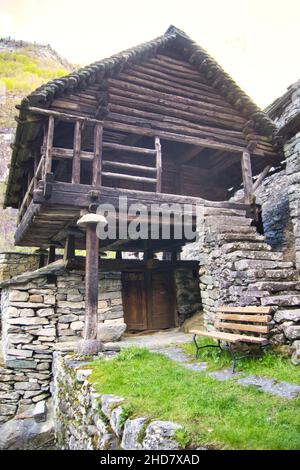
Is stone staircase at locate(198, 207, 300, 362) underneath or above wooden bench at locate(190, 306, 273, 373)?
above

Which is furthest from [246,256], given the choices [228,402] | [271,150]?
[271,150]

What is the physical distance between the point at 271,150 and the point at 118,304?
5.70 m

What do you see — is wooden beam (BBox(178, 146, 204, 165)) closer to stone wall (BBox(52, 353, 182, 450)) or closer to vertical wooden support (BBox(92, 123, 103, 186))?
vertical wooden support (BBox(92, 123, 103, 186))

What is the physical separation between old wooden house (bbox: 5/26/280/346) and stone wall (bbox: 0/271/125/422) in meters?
0.75

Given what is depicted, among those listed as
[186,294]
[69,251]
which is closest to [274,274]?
[186,294]

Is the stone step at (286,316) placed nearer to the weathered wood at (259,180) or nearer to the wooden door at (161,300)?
the weathered wood at (259,180)

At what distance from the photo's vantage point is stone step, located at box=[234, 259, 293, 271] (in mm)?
5676

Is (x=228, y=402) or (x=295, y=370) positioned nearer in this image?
(x=228, y=402)

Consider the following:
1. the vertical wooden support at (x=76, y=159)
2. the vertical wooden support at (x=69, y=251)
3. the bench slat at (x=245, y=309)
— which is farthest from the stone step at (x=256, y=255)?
the vertical wooden support at (x=69, y=251)

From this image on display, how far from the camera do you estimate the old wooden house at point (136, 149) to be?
657cm

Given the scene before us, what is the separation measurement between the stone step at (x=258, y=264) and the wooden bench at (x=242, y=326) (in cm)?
73

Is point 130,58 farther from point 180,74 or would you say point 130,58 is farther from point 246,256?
point 246,256

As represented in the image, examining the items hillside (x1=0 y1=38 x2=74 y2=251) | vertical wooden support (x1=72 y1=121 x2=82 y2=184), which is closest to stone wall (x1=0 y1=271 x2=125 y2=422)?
vertical wooden support (x1=72 y1=121 x2=82 y2=184)

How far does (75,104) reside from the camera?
691 centimetres
